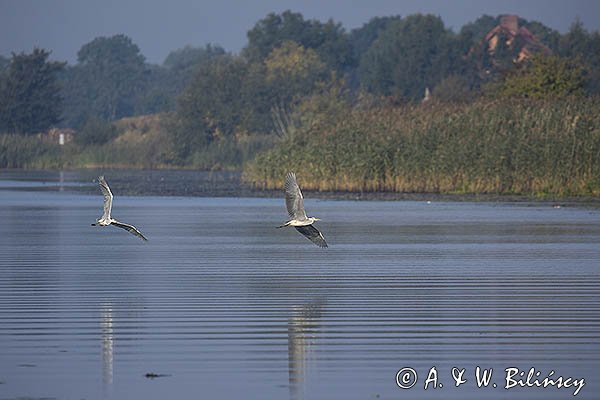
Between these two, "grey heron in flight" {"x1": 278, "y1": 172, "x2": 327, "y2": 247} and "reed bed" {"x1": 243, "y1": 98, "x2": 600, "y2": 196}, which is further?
"reed bed" {"x1": 243, "y1": 98, "x2": 600, "y2": 196}

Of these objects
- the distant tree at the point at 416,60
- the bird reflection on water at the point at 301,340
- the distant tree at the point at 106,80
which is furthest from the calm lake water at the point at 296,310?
the distant tree at the point at 106,80

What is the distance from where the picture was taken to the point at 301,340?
13.3 meters

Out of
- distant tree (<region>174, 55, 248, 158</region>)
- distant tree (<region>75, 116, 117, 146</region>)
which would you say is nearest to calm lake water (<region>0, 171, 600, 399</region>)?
distant tree (<region>174, 55, 248, 158</region>)

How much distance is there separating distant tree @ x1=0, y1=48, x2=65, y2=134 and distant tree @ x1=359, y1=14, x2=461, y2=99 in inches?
843

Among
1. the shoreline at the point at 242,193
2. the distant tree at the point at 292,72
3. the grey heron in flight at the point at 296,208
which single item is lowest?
the shoreline at the point at 242,193

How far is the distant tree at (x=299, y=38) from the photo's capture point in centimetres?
10612

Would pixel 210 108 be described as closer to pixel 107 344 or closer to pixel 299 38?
pixel 299 38

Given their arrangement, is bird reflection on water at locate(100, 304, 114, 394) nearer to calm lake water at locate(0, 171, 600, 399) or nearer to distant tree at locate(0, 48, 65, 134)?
calm lake water at locate(0, 171, 600, 399)

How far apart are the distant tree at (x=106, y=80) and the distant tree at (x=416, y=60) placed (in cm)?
4505

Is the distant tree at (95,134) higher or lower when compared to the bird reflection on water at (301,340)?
higher

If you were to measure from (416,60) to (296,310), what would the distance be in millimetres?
84374

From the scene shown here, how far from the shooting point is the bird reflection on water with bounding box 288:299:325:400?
11.3m

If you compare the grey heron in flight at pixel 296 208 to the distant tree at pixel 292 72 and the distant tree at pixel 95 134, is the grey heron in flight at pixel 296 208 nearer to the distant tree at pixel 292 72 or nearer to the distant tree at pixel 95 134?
the distant tree at pixel 292 72

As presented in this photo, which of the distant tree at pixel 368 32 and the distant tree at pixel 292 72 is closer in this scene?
the distant tree at pixel 292 72
